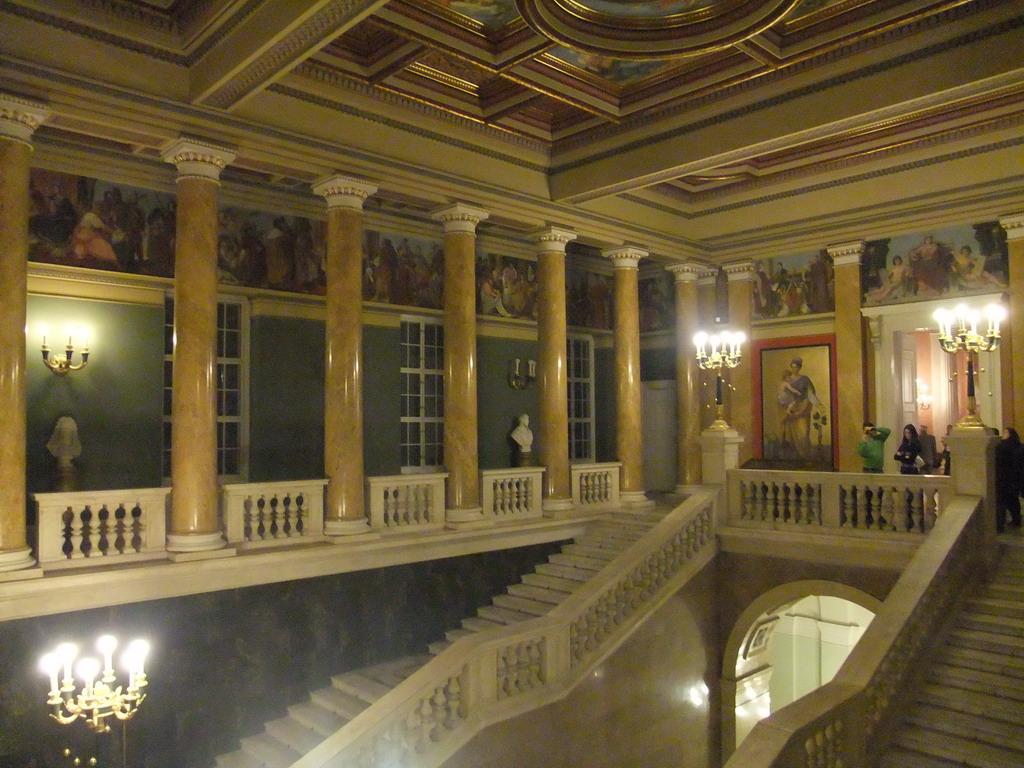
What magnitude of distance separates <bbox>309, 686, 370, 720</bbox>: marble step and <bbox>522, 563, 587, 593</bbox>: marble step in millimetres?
2993

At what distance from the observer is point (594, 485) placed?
12883 millimetres

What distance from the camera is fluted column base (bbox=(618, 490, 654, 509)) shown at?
13.2 meters

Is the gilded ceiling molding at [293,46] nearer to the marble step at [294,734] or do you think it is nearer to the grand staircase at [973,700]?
the marble step at [294,734]

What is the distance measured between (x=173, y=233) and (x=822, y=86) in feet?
26.8

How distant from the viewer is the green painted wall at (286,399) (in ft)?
37.8

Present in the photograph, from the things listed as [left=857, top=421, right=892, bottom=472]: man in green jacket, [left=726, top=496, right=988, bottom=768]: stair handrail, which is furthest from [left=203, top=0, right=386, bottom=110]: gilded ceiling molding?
[left=857, top=421, right=892, bottom=472]: man in green jacket

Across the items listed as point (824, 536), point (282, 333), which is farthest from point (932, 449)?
point (282, 333)

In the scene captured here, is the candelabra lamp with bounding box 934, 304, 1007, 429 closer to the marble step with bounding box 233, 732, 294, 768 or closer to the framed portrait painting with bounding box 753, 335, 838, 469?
the framed portrait painting with bounding box 753, 335, 838, 469

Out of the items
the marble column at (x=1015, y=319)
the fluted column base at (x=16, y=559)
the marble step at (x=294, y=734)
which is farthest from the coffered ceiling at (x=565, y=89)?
the marble step at (x=294, y=734)

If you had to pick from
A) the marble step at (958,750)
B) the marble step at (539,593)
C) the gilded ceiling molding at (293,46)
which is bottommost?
the marble step at (958,750)

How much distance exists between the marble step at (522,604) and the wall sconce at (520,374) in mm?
4774

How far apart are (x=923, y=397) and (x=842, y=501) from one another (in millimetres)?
8840

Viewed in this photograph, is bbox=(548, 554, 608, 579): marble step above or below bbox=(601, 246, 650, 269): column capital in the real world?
below

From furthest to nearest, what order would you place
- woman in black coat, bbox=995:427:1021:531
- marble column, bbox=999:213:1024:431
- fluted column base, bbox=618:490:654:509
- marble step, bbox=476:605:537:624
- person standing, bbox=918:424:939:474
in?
fluted column base, bbox=618:490:654:509 → marble column, bbox=999:213:1024:431 → person standing, bbox=918:424:939:474 → marble step, bbox=476:605:537:624 → woman in black coat, bbox=995:427:1021:531
